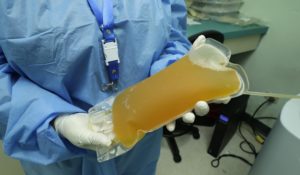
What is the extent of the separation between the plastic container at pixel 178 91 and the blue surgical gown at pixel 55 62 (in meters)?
0.10

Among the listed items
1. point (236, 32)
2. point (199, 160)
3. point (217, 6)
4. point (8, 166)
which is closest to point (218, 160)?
point (199, 160)

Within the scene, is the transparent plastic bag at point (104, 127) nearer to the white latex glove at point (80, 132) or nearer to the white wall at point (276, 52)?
the white latex glove at point (80, 132)

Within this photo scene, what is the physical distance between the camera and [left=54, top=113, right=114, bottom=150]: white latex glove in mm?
407

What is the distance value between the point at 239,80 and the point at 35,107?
0.37 metres

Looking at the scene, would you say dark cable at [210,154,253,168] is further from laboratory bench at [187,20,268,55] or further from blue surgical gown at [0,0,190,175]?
blue surgical gown at [0,0,190,175]

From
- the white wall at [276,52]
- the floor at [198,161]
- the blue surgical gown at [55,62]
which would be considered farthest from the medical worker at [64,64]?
the white wall at [276,52]

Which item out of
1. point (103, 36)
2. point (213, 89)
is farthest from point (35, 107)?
point (213, 89)

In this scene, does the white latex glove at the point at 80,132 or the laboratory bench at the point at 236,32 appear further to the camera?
the laboratory bench at the point at 236,32

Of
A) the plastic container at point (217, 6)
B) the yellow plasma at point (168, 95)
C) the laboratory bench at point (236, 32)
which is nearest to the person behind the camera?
the yellow plasma at point (168, 95)

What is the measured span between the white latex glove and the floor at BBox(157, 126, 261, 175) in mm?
1000

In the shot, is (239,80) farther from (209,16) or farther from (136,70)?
(209,16)

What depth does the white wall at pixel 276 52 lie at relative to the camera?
1.40m

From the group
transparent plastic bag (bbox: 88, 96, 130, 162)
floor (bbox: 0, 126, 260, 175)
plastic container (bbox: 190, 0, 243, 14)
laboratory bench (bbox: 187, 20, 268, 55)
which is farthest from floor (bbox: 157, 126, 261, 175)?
transparent plastic bag (bbox: 88, 96, 130, 162)

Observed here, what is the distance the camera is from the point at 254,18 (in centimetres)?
156
